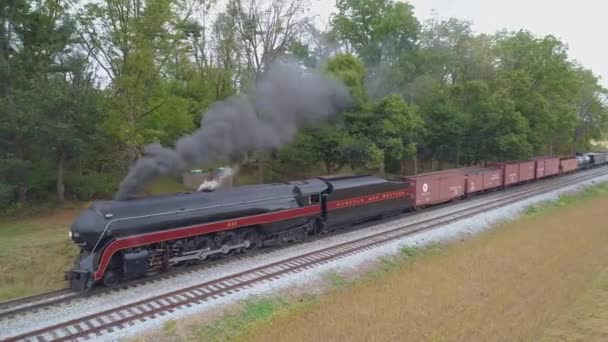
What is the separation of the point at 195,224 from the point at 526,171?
97.8 feet

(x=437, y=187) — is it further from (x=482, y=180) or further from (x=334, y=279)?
(x=334, y=279)

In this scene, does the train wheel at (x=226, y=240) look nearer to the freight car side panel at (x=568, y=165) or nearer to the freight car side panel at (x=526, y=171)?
the freight car side panel at (x=526, y=171)

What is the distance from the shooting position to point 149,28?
2197cm

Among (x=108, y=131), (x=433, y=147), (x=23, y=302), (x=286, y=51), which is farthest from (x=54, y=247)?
(x=433, y=147)

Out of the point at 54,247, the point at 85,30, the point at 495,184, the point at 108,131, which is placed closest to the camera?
the point at 54,247

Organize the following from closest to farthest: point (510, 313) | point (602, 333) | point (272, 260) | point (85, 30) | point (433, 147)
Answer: point (602, 333) < point (510, 313) < point (272, 260) < point (85, 30) < point (433, 147)

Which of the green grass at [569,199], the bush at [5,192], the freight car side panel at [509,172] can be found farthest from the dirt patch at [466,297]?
the bush at [5,192]

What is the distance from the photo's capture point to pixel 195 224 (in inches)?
451

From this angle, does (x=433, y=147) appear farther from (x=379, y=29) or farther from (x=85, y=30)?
(x=85, y=30)

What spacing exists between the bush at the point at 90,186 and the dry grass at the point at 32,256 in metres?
3.83

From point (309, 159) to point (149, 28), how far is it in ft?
40.1

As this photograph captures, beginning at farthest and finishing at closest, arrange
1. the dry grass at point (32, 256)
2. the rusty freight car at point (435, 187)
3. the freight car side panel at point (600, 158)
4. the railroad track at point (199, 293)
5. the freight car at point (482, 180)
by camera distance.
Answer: the freight car side panel at point (600, 158)
the freight car at point (482, 180)
the rusty freight car at point (435, 187)
the dry grass at point (32, 256)
the railroad track at point (199, 293)

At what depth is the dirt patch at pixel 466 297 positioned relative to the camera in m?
8.55

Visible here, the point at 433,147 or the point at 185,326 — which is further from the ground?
the point at 433,147
